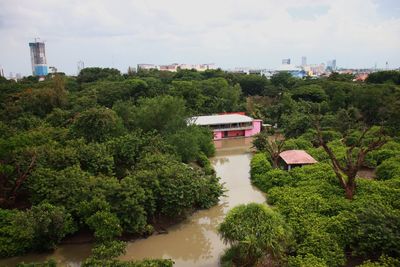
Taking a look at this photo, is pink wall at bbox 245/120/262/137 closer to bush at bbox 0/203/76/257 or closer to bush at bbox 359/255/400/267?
bush at bbox 0/203/76/257

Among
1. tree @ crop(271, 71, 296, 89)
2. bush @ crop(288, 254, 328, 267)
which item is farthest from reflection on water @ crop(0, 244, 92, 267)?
tree @ crop(271, 71, 296, 89)

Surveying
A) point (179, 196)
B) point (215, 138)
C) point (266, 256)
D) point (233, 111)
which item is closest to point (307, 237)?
point (266, 256)

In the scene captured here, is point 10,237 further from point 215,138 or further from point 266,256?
point 215,138

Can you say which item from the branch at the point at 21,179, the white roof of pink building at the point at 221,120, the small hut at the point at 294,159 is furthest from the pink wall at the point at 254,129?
the branch at the point at 21,179

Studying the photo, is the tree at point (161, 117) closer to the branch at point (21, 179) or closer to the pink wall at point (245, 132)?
the pink wall at point (245, 132)

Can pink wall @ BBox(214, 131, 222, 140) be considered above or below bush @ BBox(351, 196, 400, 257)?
below

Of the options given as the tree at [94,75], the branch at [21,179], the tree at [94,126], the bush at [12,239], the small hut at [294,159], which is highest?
the tree at [94,75]

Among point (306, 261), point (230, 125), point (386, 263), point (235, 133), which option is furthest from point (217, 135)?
point (386, 263)
